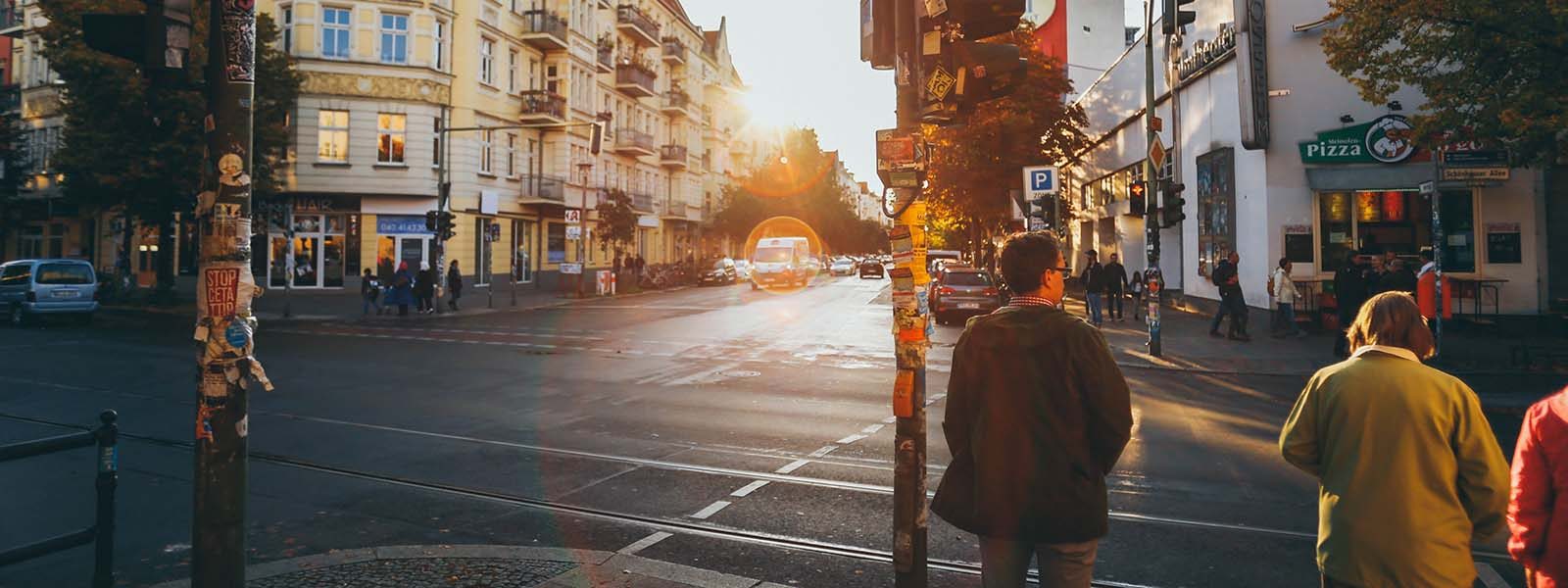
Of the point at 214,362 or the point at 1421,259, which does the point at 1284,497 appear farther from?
the point at 1421,259

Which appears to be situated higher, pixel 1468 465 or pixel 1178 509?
pixel 1468 465

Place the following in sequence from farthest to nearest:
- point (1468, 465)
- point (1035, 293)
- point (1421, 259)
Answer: point (1421, 259) < point (1035, 293) < point (1468, 465)

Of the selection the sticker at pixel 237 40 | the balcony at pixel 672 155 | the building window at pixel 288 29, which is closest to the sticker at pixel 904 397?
the sticker at pixel 237 40

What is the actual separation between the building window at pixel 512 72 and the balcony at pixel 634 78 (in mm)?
10692

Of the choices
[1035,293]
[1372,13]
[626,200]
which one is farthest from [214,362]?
[626,200]

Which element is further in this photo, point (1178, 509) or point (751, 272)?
point (751, 272)

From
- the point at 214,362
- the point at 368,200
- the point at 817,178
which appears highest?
the point at 817,178

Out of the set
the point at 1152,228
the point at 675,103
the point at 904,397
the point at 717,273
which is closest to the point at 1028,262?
the point at 904,397

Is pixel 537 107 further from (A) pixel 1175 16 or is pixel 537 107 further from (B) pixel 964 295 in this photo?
(A) pixel 1175 16

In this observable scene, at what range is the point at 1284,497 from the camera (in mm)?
6434

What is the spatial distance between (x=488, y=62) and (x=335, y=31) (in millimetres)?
6292

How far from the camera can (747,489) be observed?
6711 millimetres

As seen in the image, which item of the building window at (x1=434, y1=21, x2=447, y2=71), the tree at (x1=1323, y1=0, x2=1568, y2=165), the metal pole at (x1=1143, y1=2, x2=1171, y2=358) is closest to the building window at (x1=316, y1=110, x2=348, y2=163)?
the building window at (x1=434, y1=21, x2=447, y2=71)

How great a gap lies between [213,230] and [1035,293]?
316 centimetres
